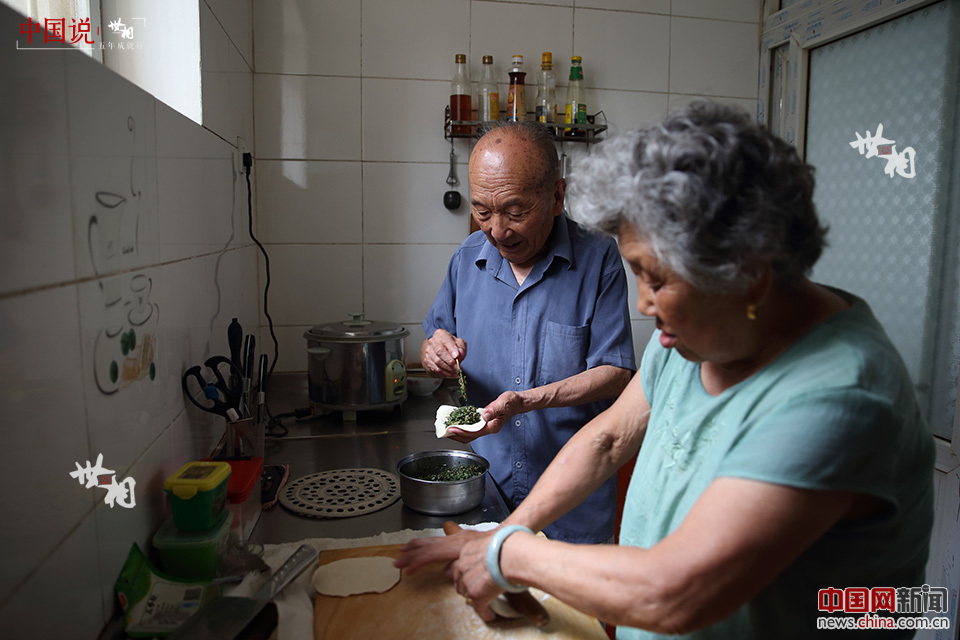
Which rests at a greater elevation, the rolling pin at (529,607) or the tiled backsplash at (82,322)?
the tiled backsplash at (82,322)

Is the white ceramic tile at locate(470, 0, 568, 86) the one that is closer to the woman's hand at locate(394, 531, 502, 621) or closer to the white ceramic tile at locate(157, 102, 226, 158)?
the white ceramic tile at locate(157, 102, 226, 158)

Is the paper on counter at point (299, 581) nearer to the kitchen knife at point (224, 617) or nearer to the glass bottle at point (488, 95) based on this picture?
the kitchen knife at point (224, 617)

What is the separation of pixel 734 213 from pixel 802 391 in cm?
21

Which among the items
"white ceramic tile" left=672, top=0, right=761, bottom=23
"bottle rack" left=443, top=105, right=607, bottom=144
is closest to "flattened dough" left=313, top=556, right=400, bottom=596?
"bottle rack" left=443, top=105, right=607, bottom=144

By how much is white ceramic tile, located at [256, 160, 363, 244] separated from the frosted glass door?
1.92 m

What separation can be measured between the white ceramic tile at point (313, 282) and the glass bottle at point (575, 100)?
1022mm

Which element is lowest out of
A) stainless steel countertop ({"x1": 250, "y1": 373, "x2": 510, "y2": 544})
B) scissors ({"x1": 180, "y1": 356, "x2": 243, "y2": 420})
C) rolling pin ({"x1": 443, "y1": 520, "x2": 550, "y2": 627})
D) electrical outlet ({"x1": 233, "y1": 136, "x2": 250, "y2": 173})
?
stainless steel countertop ({"x1": 250, "y1": 373, "x2": 510, "y2": 544})

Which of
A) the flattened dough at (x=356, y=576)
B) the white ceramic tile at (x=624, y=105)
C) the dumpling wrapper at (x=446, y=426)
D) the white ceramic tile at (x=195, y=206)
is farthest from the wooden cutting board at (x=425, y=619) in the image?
the white ceramic tile at (x=624, y=105)

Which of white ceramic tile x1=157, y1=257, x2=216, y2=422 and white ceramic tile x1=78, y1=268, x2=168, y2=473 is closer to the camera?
white ceramic tile x1=78, y1=268, x2=168, y2=473

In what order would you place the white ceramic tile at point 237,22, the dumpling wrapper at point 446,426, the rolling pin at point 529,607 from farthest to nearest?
the white ceramic tile at point 237,22, the dumpling wrapper at point 446,426, the rolling pin at point 529,607

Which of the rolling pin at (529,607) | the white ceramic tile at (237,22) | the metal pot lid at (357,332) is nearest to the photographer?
the rolling pin at (529,607)

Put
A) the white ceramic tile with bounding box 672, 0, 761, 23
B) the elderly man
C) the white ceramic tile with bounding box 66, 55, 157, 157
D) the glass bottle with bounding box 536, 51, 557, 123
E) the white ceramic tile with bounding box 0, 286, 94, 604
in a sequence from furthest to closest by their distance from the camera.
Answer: the white ceramic tile with bounding box 672, 0, 761, 23
the glass bottle with bounding box 536, 51, 557, 123
the elderly man
the white ceramic tile with bounding box 66, 55, 157, 157
the white ceramic tile with bounding box 0, 286, 94, 604

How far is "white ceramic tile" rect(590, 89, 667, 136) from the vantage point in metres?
2.77

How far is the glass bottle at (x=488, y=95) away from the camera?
256 cm
